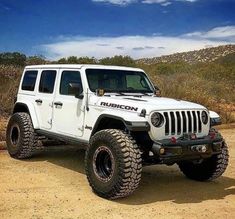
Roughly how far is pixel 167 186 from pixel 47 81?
9.76 ft

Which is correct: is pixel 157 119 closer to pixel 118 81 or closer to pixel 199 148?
pixel 199 148

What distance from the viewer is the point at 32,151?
8.82 m

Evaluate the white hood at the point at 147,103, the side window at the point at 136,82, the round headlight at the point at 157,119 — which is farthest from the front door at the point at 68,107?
the round headlight at the point at 157,119

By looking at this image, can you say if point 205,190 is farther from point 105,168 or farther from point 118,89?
point 118,89

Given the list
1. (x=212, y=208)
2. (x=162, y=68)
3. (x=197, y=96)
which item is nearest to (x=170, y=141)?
(x=212, y=208)

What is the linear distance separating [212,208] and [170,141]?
102 centimetres

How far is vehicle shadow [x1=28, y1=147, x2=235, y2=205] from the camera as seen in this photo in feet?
21.3

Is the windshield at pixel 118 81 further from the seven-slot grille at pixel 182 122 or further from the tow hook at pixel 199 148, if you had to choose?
the tow hook at pixel 199 148

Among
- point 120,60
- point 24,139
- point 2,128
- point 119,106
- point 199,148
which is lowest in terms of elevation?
point 2,128

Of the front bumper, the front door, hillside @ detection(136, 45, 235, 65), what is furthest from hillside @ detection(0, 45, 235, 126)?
hillside @ detection(136, 45, 235, 65)

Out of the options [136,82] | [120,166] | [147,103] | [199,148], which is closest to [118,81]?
[136,82]

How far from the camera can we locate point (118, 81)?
25.9 feet

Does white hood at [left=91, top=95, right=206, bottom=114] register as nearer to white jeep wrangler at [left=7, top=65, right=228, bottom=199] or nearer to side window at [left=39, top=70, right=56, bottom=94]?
white jeep wrangler at [left=7, top=65, right=228, bottom=199]

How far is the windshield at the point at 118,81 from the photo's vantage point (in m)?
7.60
